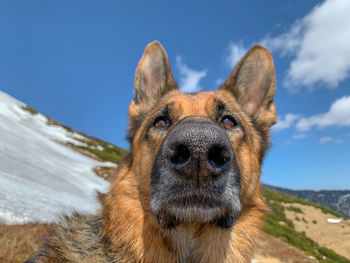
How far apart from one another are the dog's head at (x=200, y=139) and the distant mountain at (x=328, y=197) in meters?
57.2

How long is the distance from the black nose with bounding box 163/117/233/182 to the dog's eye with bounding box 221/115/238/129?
1530mm

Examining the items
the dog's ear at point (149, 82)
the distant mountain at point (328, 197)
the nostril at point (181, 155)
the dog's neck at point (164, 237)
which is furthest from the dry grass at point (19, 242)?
the distant mountain at point (328, 197)

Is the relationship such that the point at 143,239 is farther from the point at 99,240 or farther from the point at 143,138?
the point at 143,138

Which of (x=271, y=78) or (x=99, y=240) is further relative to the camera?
(x=271, y=78)

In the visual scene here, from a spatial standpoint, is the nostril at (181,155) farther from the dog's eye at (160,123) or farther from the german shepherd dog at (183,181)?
the dog's eye at (160,123)

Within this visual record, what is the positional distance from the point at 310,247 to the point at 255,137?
19190 millimetres

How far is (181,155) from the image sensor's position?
2672 millimetres

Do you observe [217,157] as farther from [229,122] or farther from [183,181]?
[229,122]

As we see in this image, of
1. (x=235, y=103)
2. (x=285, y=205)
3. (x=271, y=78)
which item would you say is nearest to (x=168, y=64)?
(x=235, y=103)

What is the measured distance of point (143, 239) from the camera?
360 centimetres

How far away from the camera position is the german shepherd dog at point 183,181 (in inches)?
108

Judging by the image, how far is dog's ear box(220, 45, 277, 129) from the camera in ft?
16.5

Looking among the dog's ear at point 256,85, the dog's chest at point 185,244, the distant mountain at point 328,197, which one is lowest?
the dog's chest at point 185,244

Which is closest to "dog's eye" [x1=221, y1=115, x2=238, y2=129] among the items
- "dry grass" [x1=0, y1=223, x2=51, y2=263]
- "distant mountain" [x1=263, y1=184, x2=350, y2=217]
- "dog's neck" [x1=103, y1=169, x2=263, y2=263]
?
"dog's neck" [x1=103, y1=169, x2=263, y2=263]
